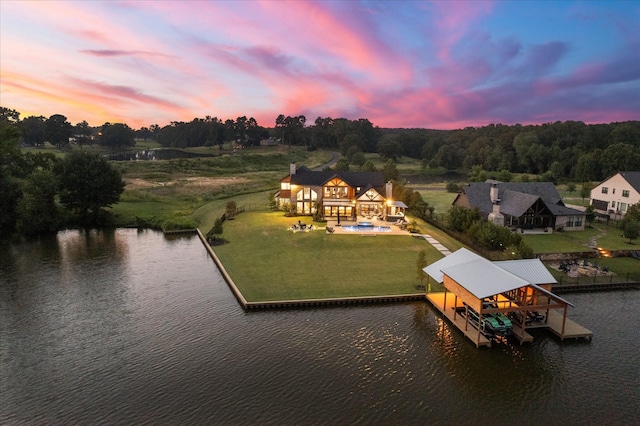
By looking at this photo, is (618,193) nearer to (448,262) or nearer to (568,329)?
(568,329)

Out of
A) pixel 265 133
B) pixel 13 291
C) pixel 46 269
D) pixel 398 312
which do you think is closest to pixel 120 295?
pixel 13 291

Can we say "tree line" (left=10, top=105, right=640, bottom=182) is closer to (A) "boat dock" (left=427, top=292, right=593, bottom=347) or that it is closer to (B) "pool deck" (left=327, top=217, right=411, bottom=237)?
(B) "pool deck" (left=327, top=217, right=411, bottom=237)

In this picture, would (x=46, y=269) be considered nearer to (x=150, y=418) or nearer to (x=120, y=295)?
(x=120, y=295)

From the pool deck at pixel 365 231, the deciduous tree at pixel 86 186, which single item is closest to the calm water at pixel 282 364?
the pool deck at pixel 365 231

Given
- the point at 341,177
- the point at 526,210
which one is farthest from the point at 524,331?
the point at 341,177

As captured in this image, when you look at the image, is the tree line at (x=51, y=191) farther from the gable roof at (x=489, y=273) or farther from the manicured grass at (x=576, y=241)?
the manicured grass at (x=576, y=241)

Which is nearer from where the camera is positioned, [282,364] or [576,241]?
[282,364]
